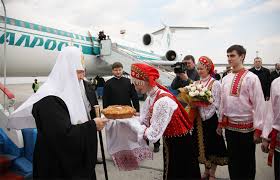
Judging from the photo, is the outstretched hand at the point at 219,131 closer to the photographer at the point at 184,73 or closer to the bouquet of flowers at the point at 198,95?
the bouquet of flowers at the point at 198,95

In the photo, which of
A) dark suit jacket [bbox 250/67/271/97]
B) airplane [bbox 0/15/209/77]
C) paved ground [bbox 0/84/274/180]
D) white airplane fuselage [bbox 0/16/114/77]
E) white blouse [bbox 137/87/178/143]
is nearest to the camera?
white blouse [bbox 137/87/178/143]

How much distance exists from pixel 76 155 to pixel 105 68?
1256 centimetres

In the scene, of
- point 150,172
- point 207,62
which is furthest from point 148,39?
point 150,172

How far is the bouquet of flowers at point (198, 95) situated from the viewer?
3.12 meters

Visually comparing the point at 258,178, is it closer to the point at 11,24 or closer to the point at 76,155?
the point at 76,155

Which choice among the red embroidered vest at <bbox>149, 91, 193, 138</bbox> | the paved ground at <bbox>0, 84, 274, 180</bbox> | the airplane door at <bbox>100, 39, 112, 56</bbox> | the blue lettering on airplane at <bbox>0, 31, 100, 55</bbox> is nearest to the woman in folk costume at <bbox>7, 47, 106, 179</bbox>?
the red embroidered vest at <bbox>149, 91, 193, 138</bbox>

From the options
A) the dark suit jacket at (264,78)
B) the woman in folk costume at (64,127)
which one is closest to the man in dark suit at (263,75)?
the dark suit jacket at (264,78)

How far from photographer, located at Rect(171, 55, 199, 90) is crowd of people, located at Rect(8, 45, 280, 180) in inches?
33.7

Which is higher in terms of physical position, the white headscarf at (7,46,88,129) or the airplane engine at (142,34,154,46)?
the airplane engine at (142,34,154,46)

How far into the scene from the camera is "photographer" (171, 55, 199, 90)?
4.38 meters

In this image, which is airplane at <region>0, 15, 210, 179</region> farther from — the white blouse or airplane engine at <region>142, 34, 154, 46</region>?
airplane engine at <region>142, 34, 154, 46</region>

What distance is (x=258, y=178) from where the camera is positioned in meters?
3.63

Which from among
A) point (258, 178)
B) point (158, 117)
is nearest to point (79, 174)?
point (158, 117)

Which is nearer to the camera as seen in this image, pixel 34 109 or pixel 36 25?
pixel 34 109
